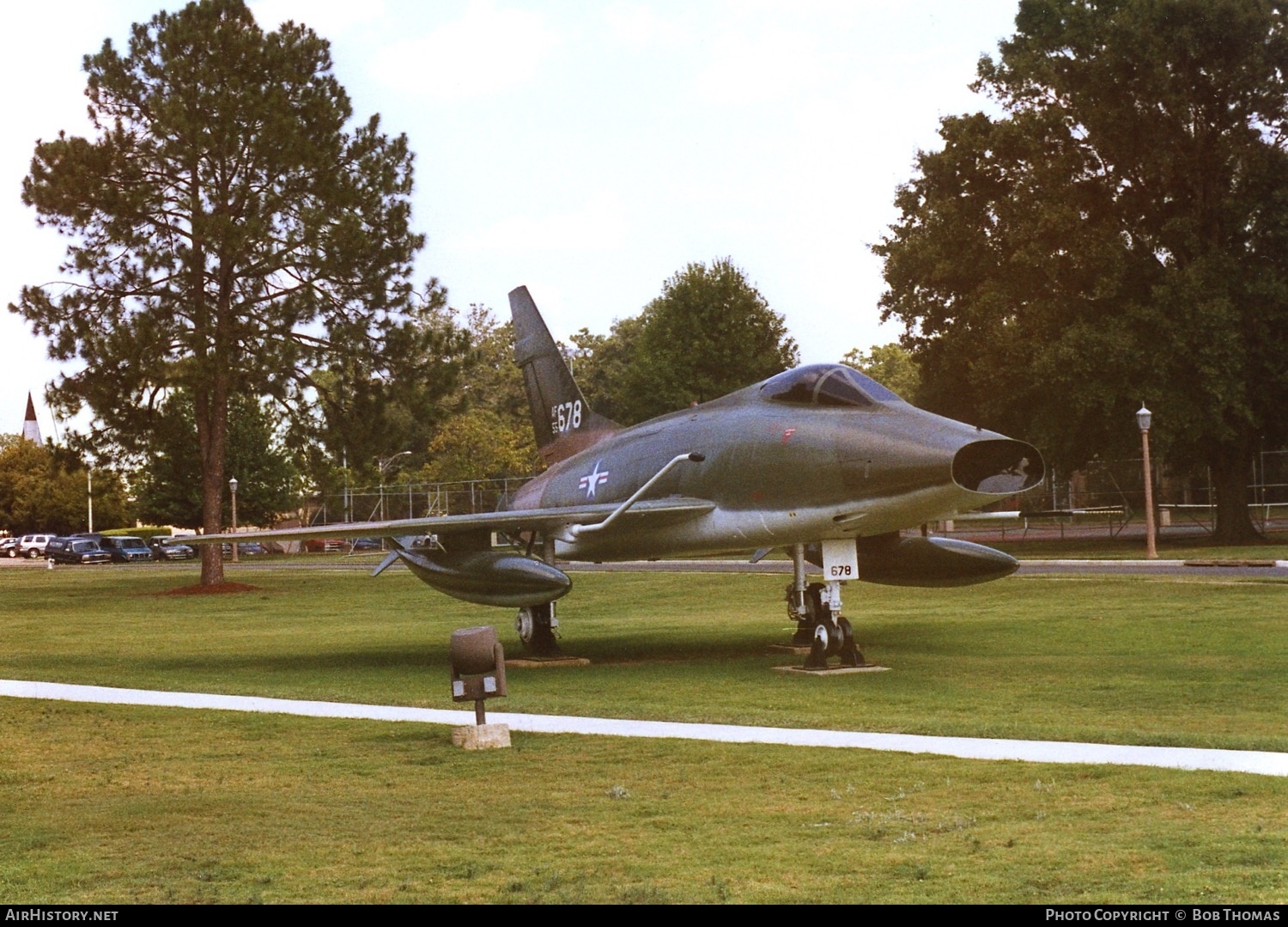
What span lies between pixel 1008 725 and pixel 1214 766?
2.95 metres

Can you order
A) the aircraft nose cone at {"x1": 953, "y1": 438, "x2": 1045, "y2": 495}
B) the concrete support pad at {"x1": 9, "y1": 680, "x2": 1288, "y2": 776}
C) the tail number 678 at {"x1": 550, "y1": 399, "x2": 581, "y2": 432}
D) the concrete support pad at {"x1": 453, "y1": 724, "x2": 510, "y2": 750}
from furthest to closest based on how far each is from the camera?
1. the tail number 678 at {"x1": 550, "y1": 399, "x2": 581, "y2": 432}
2. the aircraft nose cone at {"x1": 953, "y1": 438, "x2": 1045, "y2": 495}
3. the concrete support pad at {"x1": 453, "y1": 724, "x2": 510, "y2": 750}
4. the concrete support pad at {"x1": 9, "y1": 680, "x2": 1288, "y2": 776}

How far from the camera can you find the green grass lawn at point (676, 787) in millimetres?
7914

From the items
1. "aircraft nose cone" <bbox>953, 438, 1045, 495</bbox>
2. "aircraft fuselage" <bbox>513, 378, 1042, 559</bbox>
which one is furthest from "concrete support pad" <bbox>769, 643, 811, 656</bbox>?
"aircraft nose cone" <bbox>953, 438, 1045, 495</bbox>

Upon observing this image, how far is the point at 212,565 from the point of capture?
5000 centimetres

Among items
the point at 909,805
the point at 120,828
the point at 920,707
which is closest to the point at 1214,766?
the point at 909,805

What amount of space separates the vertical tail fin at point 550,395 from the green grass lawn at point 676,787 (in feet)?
13.7

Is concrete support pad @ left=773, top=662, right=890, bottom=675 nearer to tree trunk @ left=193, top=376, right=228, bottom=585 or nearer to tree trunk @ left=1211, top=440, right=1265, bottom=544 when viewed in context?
tree trunk @ left=1211, top=440, right=1265, bottom=544

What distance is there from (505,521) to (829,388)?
543cm

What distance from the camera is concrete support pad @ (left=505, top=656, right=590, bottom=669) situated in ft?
71.9

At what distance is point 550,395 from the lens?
27891 millimetres

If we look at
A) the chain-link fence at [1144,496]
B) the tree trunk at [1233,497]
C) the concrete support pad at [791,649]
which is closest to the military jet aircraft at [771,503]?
the concrete support pad at [791,649]

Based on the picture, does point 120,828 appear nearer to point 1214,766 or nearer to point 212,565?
point 1214,766

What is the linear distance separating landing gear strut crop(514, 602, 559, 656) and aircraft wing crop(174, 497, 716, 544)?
4.04 feet

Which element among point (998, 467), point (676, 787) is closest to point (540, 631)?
point (998, 467)
